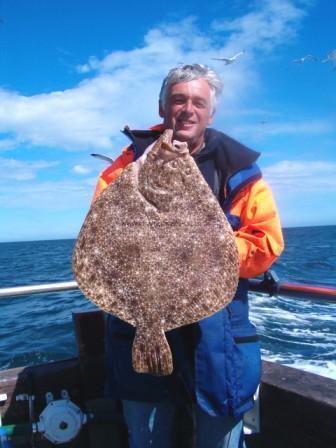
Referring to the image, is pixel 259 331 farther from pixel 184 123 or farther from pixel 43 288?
pixel 184 123

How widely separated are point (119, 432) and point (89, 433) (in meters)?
0.25

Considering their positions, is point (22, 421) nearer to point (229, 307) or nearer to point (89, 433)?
point (89, 433)

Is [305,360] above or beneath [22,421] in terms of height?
beneath

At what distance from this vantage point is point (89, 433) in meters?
3.51

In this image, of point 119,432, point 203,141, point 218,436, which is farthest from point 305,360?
point 203,141

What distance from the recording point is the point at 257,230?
2289 mm

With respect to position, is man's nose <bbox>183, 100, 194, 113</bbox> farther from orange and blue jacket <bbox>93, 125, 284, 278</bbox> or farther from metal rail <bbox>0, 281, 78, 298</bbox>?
metal rail <bbox>0, 281, 78, 298</bbox>

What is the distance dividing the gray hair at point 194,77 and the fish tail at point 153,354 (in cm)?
139

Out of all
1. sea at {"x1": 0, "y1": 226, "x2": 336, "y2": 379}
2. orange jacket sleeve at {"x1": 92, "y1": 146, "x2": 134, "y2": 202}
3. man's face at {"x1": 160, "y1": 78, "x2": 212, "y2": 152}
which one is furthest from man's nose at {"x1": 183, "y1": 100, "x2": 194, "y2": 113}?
sea at {"x1": 0, "y1": 226, "x2": 336, "y2": 379}

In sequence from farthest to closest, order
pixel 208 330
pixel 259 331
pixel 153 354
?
1. pixel 259 331
2. pixel 208 330
3. pixel 153 354

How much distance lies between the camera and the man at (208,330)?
2336 millimetres

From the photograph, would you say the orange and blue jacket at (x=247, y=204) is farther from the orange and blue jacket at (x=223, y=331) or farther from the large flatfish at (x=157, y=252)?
the large flatfish at (x=157, y=252)

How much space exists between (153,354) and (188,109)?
139 centimetres

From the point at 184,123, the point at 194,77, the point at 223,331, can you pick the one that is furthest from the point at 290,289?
the point at 194,77
